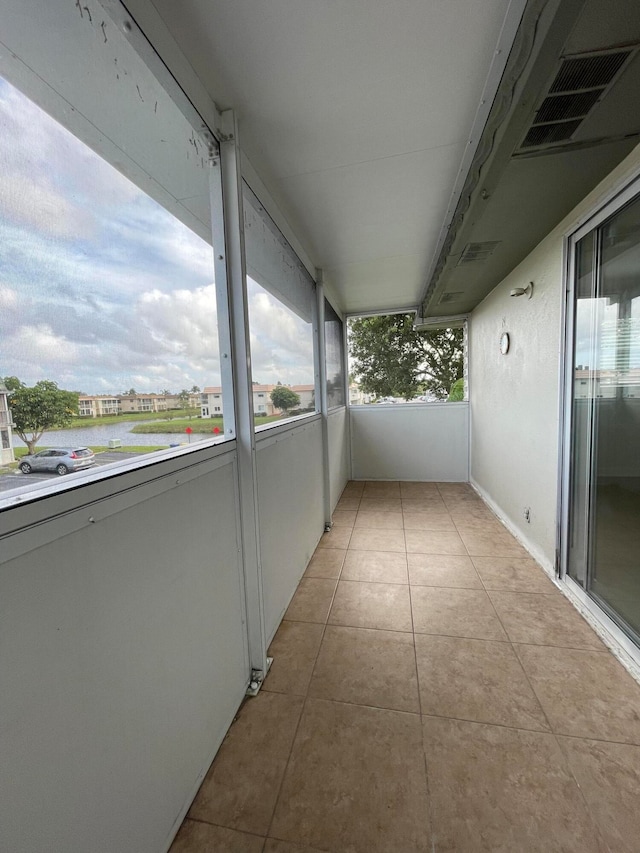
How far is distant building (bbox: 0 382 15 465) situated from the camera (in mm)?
645

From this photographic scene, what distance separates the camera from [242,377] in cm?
150

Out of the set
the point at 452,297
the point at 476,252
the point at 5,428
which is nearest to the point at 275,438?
the point at 5,428

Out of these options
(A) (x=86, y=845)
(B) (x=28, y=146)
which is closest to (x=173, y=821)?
(A) (x=86, y=845)

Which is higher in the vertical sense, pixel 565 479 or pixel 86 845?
pixel 565 479

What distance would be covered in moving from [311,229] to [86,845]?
2932mm

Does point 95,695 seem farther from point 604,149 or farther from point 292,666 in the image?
point 604,149

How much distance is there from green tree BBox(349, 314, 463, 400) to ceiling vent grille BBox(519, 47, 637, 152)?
11.9 feet

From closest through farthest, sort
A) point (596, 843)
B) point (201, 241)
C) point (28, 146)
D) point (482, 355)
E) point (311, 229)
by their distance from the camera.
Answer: point (28, 146)
point (596, 843)
point (201, 241)
point (311, 229)
point (482, 355)

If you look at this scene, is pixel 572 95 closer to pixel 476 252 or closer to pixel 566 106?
pixel 566 106

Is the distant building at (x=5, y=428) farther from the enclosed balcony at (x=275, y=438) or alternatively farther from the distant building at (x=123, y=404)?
the distant building at (x=123, y=404)

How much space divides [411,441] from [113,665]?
4.61m

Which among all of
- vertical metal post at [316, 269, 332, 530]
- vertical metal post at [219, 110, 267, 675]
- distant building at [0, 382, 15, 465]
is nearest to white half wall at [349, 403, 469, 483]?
vertical metal post at [316, 269, 332, 530]

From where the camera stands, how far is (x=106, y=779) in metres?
0.80

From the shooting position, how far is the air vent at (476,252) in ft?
7.82
